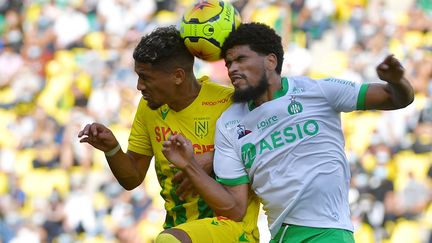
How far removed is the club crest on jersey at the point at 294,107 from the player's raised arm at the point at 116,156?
114cm

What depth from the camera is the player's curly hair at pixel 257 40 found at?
19.1 ft

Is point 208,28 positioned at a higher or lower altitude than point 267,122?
higher

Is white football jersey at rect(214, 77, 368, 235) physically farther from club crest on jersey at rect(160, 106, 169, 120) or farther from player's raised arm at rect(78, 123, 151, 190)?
player's raised arm at rect(78, 123, 151, 190)

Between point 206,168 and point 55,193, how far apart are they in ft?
24.3

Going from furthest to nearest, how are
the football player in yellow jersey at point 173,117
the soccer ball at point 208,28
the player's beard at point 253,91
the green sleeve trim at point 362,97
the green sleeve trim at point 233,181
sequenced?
the football player in yellow jersey at point 173,117 → the soccer ball at point 208,28 → the green sleeve trim at point 233,181 → the player's beard at point 253,91 → the green sleeve trim at point 362,97

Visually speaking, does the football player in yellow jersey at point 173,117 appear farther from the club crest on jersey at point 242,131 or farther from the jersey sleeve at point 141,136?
the club crest on jersey at point 242,131

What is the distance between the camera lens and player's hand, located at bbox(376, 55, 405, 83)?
17.1 ft

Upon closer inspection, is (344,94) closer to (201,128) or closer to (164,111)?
(201,128)

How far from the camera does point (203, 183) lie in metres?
5.68

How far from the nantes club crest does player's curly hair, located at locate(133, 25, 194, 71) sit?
333 millimetres

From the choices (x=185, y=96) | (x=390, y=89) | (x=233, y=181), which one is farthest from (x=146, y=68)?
(x=390, y=89)

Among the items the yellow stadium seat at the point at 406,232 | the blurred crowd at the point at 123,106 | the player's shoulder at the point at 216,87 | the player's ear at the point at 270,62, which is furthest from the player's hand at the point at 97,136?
the yellow stadium seat at the point at 406,232

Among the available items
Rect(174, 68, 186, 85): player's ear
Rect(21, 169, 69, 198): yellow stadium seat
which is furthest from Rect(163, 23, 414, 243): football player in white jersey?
Rect(21, 169, 69, 198): yellow stadium seat

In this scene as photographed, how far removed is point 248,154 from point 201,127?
1.55 feet
